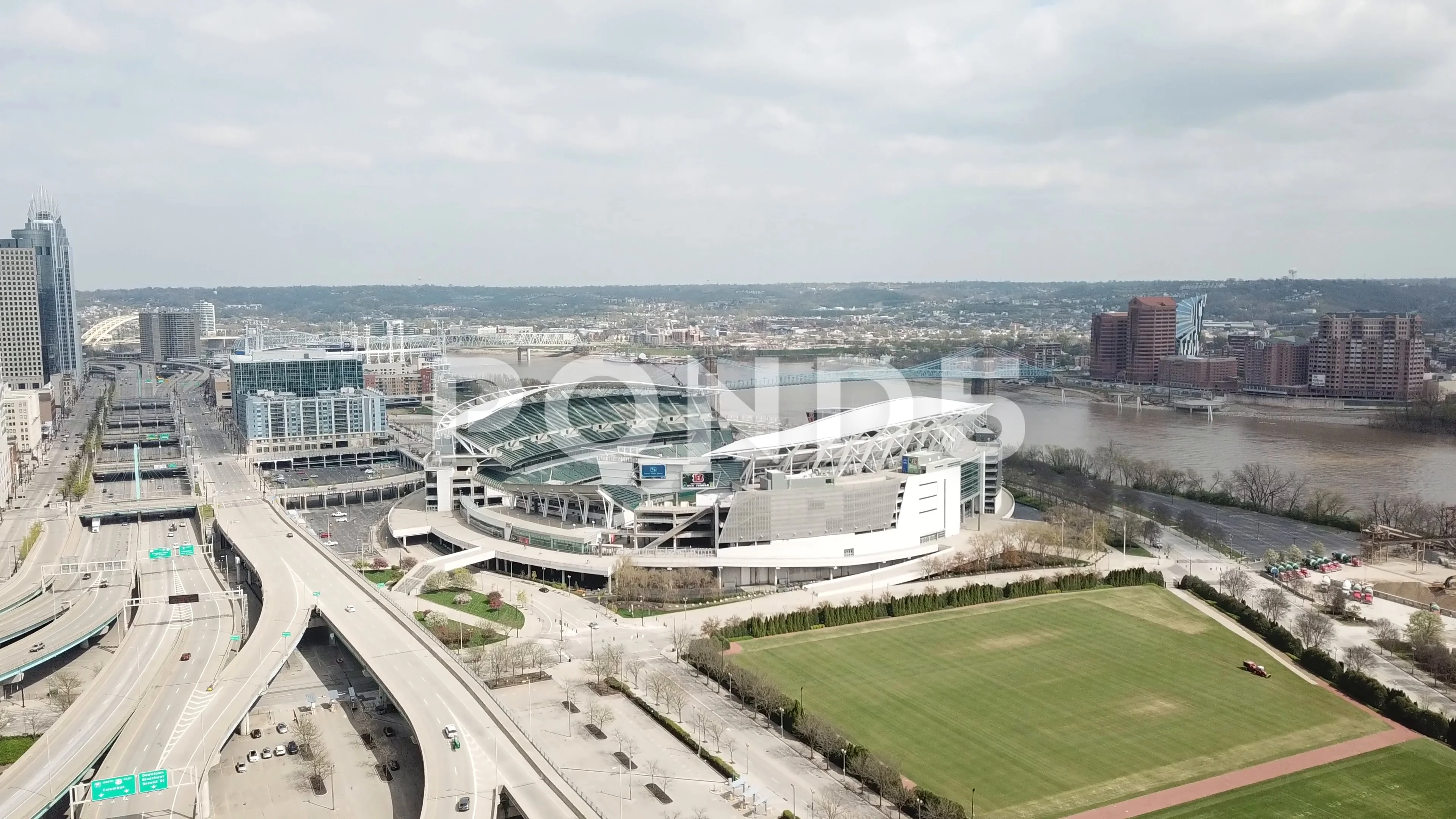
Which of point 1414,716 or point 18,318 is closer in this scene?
point 1414,716

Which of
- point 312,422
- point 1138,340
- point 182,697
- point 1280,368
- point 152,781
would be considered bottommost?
point 182,697

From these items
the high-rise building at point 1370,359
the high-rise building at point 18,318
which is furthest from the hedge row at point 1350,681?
the high-rise building at point 18,318

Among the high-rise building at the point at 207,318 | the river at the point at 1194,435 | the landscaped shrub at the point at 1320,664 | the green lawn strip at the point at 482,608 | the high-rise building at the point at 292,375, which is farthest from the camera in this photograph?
the high-rise building at the point at 207,318

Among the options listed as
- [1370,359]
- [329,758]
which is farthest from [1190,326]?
[329,758]

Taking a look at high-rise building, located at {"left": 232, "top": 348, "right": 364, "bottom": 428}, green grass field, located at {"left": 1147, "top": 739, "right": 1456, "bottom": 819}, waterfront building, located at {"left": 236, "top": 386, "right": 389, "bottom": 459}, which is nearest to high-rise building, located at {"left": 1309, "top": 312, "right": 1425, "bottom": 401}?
green grass field, located at {"left": 1147, "top": 739, "right": 1456, "bottom": 819}

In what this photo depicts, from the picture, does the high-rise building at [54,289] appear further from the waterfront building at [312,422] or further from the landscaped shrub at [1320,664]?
the landscaped shrub at [1320,664]

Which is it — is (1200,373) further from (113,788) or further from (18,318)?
(18,318)
